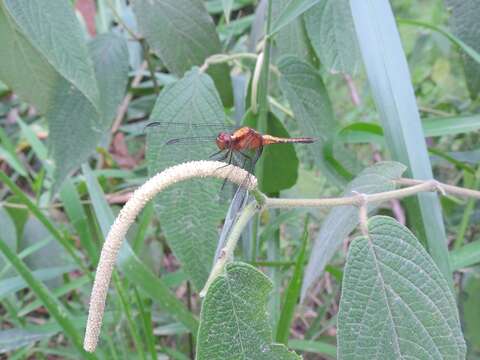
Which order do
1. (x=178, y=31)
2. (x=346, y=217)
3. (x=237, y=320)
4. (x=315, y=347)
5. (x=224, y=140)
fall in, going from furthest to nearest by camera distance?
(x=315, y=347), (x=178, y=31), (x=224, y=140), (x=346, y=217), (x=237, y=320)

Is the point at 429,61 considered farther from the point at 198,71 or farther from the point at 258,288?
the point at 258,288

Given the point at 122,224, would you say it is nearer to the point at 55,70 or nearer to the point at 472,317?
the point at 55,70

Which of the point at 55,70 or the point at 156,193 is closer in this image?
the point at 156,193

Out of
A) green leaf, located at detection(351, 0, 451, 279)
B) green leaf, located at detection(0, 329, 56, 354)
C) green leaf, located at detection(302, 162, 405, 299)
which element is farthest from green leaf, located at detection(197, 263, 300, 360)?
green leaf, located at detection(0, 329, 56, 354)

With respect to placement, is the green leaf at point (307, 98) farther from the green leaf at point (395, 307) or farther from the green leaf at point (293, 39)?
the green leaf at point (395, 307)

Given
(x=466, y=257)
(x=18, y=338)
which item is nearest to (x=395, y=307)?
(x=466, y=257)

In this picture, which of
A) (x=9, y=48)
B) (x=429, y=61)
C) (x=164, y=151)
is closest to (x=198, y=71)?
(x=164, y=151)
